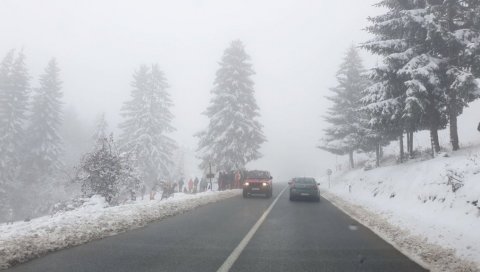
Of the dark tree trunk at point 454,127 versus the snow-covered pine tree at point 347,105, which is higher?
the snow-covered pine tree at point 347,105

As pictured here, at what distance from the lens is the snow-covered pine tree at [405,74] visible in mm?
19281

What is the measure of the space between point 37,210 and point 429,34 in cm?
3608

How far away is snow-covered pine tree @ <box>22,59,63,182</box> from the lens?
135ft

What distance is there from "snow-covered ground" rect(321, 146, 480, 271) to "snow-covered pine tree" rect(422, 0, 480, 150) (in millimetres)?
2727

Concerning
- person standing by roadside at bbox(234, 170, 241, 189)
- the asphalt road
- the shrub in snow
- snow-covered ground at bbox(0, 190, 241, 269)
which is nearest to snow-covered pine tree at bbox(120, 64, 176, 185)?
person standing by roadside at bbox(234, 170, 241, 189)

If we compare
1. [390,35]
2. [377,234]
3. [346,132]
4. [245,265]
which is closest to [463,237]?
[377,234]

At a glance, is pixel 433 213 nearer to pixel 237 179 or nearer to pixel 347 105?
pixel 237 179

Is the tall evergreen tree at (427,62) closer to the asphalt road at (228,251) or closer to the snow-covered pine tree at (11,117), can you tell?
the asphalt road at (228,251)

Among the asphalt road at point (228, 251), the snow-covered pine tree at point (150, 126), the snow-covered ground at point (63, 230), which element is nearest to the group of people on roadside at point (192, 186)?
the snow-covered pine tree at point (150, 126)

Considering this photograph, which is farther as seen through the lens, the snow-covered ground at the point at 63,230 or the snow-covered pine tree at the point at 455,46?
the snow-covered pine tree at the point at 455,46

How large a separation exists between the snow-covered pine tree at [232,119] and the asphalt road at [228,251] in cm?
2711

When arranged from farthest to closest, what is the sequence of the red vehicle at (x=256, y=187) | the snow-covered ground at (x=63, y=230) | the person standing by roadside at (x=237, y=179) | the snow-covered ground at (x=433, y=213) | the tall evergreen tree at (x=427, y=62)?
the person standing by roadside at (x=237, y=179) < the red vehicle at (x=256, y=187) < the tall evergreen tree at (x=427, y=62) < the snow-covered ground at (x=433, y=213) < the snow-covered ground at (x=63, y=230)

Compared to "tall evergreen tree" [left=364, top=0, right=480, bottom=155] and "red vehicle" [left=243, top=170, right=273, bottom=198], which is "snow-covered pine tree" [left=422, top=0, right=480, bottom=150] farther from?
"red vehicle" [left=243, top=170, right=273, bottom=198]

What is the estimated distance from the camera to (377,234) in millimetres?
10586
